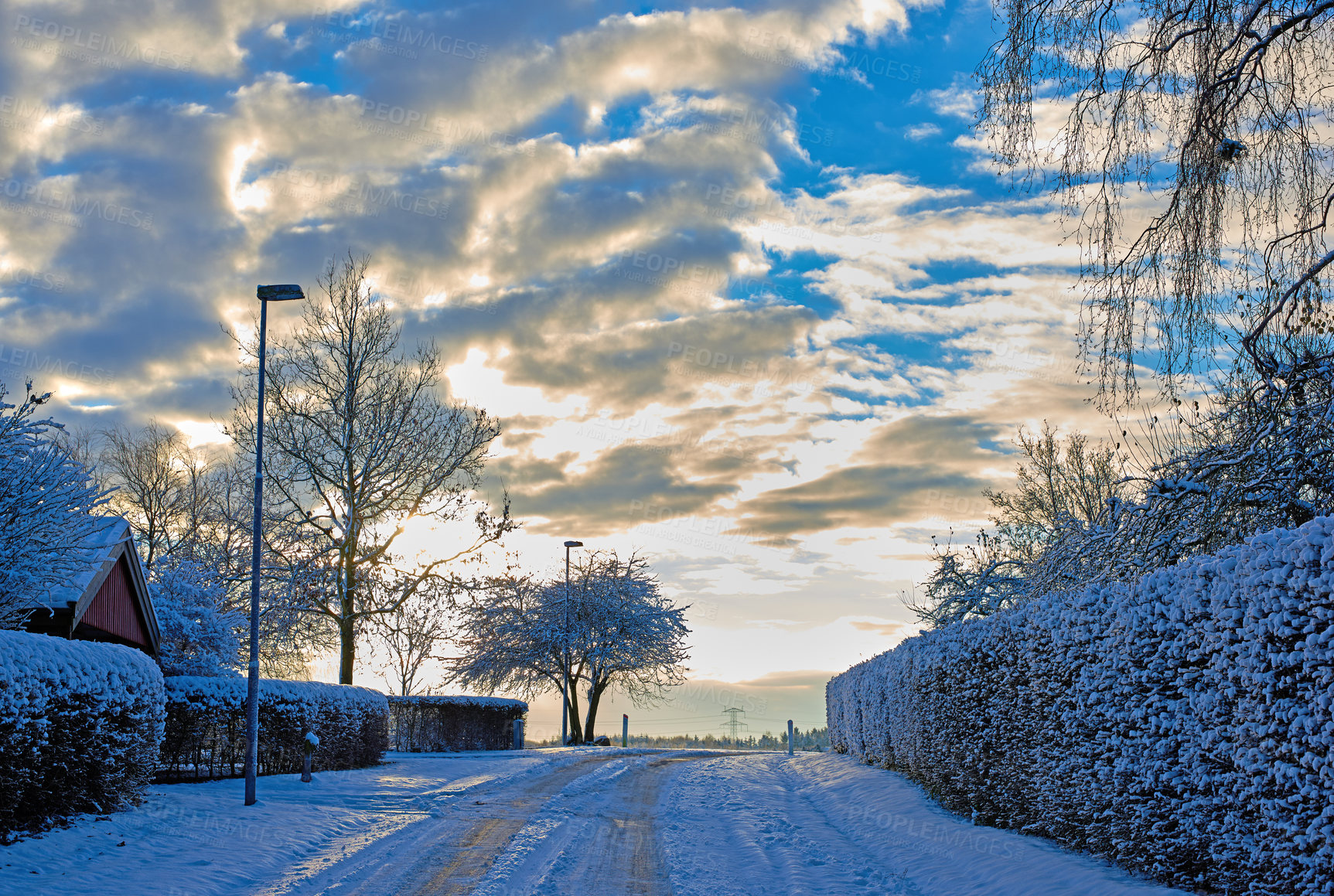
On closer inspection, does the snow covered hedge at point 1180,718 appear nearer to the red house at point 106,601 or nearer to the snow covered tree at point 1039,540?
the snow covered tree at point 1039,540

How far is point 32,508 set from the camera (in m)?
15.5

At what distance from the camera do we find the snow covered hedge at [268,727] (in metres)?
17.2

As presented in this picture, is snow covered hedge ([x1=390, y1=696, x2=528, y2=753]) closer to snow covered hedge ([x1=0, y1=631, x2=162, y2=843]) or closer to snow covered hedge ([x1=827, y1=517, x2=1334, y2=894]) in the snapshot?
snow covered hedge ([x1=0, y1=631, x2=162, y2=843])

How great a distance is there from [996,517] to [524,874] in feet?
91.2

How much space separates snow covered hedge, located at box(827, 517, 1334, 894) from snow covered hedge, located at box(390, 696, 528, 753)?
2312 centimetres

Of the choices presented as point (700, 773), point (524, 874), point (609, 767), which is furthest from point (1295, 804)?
point (609, 767)

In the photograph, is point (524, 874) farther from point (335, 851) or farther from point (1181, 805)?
point (1181, 805)

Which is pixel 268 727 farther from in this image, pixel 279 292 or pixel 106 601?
pixel 279 292

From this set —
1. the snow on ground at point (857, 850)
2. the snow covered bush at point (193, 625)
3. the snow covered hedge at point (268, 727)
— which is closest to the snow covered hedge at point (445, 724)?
the snow covered bush at point (193, 625)

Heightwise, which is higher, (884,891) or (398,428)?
(398,428)

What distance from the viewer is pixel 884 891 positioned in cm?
954

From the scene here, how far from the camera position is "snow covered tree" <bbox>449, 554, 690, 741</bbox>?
44.3 metres

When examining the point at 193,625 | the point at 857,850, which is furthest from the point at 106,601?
the point at 857,850

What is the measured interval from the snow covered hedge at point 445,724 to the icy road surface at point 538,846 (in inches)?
508
